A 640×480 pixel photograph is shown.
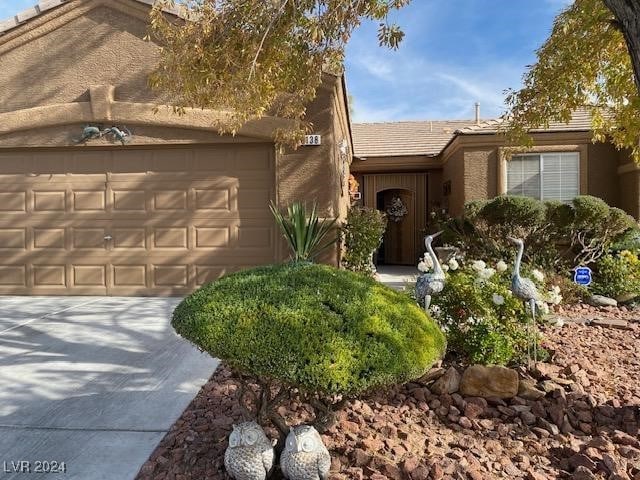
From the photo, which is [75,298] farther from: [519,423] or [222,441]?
[519,423]

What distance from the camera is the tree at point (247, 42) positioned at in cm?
418

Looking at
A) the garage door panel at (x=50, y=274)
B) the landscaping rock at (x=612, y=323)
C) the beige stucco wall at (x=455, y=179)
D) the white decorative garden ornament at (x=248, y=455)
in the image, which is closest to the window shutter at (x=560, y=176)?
the beige stucco wall at (x=455, y=179)

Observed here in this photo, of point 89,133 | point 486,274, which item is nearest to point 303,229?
point 486,274

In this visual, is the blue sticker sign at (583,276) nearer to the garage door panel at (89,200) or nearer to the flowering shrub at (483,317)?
the flowering shrub at (483,317)

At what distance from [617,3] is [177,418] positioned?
146 inches

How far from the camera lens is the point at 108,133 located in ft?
26.0

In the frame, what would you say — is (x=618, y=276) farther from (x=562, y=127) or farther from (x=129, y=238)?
(x=129, y=238)

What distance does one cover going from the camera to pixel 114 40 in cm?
794

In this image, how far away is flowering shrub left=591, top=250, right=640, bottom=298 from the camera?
273 inches

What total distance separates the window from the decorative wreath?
360 centimetres

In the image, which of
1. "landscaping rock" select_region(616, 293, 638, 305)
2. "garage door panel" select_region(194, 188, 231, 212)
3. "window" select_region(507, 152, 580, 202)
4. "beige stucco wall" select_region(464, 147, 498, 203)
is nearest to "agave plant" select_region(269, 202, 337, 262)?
"garage door panel" select_region(194, 188, 231, 212)

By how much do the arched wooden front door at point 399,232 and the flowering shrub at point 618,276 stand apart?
682 centimetres

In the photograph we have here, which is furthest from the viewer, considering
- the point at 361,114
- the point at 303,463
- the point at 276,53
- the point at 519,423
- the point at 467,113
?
the point at 361,114

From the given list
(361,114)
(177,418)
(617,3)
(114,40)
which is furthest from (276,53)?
(361,114)
